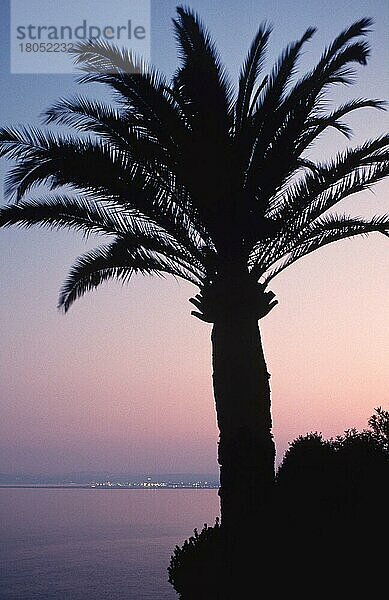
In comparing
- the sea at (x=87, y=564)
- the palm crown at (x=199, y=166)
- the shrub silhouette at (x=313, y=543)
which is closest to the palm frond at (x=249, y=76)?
the palm crown at (x=199, y=166)

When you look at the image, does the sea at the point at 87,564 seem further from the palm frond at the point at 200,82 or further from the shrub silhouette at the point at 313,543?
the palm frond at the point at 200,82

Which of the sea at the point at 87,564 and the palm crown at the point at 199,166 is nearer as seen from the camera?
the palm crown at the point at 199,166

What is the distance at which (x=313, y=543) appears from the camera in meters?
11.6

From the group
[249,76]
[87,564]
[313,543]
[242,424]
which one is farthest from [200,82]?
[87,564]

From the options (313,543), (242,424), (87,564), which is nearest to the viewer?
(313,543)

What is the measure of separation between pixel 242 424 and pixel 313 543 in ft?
7.18

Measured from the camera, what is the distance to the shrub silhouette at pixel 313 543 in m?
11.1

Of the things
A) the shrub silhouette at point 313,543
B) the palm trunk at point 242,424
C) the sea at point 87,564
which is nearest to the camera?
the shrub silhouette at point 313,543

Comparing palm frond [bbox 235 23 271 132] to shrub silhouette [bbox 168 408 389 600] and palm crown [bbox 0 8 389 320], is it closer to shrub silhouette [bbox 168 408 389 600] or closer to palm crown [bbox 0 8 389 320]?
palm crown [bbox 0 8 389 320]

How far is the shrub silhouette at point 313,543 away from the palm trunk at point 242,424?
426mm

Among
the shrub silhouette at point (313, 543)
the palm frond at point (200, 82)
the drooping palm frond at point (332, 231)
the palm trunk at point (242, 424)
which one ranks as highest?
the palm frond at point (200, 82)

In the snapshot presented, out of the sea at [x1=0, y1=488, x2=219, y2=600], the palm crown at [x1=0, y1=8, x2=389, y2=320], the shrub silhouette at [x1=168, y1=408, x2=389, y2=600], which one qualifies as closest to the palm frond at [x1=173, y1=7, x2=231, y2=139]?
the palm crown at [x1=0, y1=8, x2=389, y2=320]

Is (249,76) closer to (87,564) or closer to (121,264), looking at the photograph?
(121,264)

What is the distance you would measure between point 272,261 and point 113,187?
301cm
